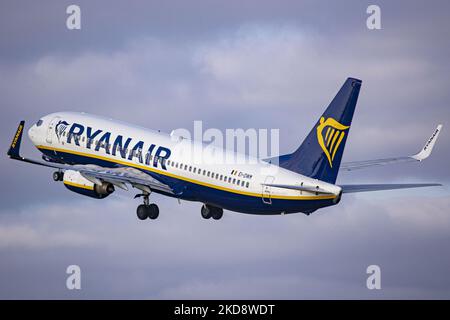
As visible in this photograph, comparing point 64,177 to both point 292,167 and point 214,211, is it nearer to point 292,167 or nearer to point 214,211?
point 214,211

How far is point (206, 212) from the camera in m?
101

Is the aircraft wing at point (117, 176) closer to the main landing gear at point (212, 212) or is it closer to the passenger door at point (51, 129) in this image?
the main landing gear at point (212, 212)

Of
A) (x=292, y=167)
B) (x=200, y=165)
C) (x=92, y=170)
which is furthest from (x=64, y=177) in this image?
(x=292, y=167)

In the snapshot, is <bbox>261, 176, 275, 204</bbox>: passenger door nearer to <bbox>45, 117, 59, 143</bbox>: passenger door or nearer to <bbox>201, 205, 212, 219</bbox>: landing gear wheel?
<bbox>201, 205, 212, 219</bbox>: landing gear wheel

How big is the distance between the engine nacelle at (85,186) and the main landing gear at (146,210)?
→ 263 centimetres

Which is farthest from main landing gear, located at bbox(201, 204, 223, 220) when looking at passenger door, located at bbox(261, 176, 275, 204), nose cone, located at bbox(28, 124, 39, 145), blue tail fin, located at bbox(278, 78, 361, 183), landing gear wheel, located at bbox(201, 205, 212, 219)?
nose cone, located at bbox(28, 124, 39, 145)

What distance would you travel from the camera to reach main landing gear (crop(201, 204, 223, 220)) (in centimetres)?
10088

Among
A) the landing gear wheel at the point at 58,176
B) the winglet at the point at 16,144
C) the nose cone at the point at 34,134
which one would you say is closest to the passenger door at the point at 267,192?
the winglet at the point at 16,144

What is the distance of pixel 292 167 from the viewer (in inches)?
3514

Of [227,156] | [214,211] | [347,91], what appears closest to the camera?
[347,91]

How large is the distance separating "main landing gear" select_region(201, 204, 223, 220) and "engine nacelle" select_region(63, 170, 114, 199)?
792 centimetres

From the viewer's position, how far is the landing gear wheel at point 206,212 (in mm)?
101062

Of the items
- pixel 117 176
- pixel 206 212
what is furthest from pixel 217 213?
pixel 117 176

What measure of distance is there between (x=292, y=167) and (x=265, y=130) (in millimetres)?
6289
